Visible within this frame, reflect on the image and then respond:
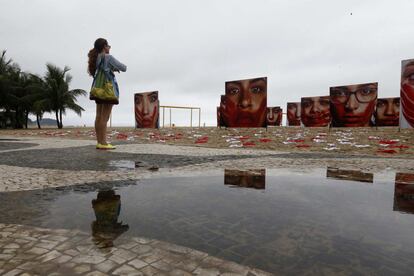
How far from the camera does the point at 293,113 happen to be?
32.8 m

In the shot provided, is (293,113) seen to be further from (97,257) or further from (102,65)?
(97,257)

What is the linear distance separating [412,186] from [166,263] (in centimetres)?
348

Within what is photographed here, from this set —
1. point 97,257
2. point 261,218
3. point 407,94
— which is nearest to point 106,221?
point 97,257

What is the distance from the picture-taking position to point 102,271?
5.05ft

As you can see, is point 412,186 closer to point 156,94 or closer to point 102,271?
point 102,271

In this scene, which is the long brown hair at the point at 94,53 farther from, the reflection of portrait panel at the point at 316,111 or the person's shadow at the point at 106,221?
the reflection of portrait panel at the point at 316,111

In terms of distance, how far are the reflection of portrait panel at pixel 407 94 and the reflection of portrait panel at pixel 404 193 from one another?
28.0 ft

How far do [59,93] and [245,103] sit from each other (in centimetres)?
2202

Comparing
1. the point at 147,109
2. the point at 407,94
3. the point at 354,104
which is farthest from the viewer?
the point at 147,109

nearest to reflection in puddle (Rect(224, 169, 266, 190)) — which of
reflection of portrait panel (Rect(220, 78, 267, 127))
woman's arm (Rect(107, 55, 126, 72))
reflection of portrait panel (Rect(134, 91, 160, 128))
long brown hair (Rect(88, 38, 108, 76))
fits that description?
woman's arm (Rect(107, 55, 126, 72))

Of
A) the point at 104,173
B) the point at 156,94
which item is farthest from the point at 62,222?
the point at 156,94

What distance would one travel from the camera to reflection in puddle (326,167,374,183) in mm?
4023

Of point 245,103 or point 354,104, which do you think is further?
point 354,104

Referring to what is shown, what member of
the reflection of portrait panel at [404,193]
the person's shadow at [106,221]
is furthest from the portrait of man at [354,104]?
the person's shadow at [106,221]
